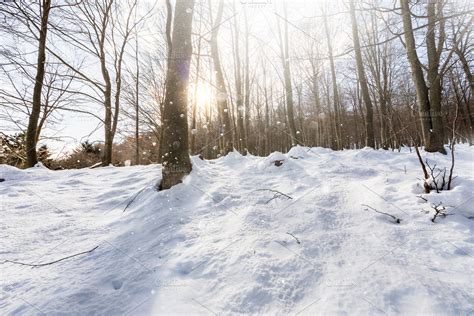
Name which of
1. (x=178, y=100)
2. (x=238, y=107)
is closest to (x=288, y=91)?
(x=238, y=107)

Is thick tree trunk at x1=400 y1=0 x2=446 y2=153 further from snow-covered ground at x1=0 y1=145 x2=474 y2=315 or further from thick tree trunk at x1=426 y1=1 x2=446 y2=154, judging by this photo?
snow-covered ground at x1=0 y1=145 x2=474 y2=315

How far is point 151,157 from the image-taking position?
2309cm

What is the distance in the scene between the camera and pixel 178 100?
3.44m

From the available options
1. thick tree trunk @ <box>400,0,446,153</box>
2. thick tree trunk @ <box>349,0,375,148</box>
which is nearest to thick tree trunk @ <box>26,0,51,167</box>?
thick tree trunk @ <box>400,0,446,153</box>

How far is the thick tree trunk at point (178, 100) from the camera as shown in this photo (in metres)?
3.37

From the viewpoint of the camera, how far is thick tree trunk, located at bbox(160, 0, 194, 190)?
3.37 m

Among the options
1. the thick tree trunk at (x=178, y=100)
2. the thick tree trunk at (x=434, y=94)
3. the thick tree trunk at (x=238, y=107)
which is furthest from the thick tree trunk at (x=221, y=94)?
the thick tree trunk at (x=434, y=94)

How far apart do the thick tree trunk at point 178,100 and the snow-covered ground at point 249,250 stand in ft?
1.36

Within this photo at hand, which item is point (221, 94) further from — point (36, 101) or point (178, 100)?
point (36, 101)

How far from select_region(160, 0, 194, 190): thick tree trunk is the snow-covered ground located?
0.42 m

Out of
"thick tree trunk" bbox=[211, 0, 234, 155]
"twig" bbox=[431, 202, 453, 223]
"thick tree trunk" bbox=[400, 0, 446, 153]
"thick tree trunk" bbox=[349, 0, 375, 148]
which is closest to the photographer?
"twig" bbox=[431, 202, 453, 223]

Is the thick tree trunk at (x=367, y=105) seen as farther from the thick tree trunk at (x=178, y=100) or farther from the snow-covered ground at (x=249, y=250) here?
the thick tree trunk at (x=178, y=100)

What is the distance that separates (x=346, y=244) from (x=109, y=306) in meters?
1.64

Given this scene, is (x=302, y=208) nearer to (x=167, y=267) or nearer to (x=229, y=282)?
(x=229, y=282)
